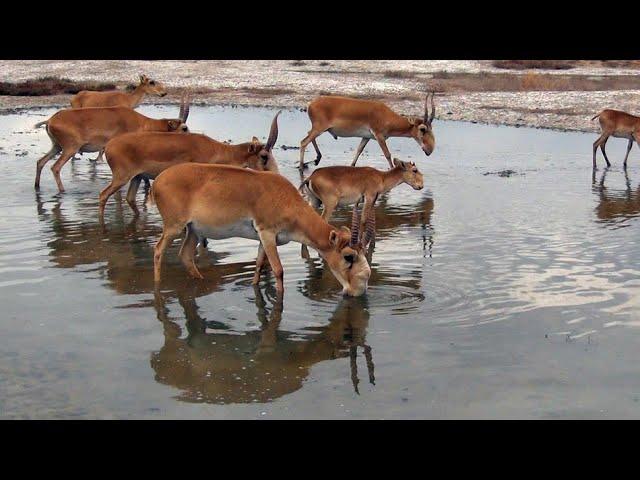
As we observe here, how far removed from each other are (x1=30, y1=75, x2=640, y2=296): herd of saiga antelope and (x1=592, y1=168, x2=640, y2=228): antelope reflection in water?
10.1 feet

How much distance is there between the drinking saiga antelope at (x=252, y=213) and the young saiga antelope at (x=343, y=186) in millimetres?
3084

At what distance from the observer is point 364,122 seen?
21.9 metres

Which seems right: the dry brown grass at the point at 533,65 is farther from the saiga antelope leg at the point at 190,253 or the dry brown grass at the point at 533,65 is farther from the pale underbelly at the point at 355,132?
the saiga antelope leg at the point at 190,253

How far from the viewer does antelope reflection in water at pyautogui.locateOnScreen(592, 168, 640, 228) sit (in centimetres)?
1600

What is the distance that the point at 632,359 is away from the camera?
9281 millimetres

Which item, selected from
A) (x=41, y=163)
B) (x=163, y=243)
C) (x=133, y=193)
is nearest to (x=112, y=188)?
(x=133, y=193)

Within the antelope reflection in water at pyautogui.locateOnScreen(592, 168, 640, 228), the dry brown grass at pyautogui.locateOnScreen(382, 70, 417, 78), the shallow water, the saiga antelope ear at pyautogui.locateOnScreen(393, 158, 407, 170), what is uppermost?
the saiga antelope ear at pyautogui.locateOnScreen(393, 158, 407, 170)

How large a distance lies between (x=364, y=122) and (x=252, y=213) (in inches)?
435

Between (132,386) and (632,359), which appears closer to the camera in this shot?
(132,386)

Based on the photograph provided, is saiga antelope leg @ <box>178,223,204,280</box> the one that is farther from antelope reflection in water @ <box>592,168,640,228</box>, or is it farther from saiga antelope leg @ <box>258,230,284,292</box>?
antelope reflection in water @ <box>592,168,640,228</box>

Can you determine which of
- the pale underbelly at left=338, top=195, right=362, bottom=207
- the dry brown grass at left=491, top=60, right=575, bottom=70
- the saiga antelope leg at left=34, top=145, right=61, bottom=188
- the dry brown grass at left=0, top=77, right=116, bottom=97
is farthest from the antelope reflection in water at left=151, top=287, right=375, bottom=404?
the dry brown grass at left=491, top=60, right=575, bottom=70

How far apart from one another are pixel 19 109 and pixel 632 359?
89.6 feet

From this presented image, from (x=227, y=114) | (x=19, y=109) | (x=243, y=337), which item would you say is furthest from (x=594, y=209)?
(x=19, y=109)

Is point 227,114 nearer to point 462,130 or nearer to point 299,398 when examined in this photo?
point 462,130
